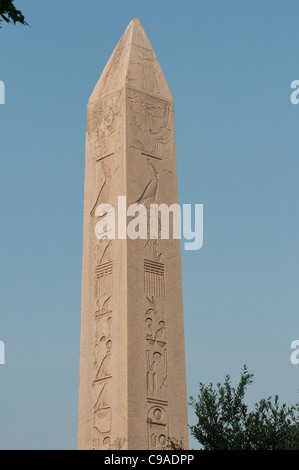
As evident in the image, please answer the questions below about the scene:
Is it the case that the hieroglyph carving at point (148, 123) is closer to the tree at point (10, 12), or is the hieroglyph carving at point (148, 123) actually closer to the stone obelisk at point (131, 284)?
the stone obelisk at point (131, 284)

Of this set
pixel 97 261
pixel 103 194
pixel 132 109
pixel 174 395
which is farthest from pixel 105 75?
pixel 174 395

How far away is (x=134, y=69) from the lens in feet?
60.9

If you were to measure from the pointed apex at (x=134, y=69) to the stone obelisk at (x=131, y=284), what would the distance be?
3cm

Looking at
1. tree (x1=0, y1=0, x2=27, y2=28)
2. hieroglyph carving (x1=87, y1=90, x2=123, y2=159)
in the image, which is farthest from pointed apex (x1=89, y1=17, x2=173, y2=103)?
tree (x1=0, y1=0, x2=27, y2=28)

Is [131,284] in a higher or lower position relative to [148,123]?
lower

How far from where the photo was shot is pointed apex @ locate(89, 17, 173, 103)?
18.4 meters

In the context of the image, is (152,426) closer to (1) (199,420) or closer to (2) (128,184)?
(1) (199,420)

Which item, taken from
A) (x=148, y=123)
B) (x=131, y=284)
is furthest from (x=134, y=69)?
(x=131, y=284)

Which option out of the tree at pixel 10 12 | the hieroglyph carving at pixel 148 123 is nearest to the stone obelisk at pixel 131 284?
the hieroglyph carving at pixel 148 123

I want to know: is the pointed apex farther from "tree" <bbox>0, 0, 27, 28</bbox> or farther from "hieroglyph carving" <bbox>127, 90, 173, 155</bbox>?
"tree" <bbox>0, 0, 27, 28</bbox>

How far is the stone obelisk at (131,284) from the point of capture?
53.2 ft

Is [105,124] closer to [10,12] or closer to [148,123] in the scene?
[148,123]

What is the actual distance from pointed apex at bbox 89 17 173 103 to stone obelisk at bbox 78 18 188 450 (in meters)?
0.03

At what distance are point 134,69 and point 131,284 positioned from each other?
4.44 m
